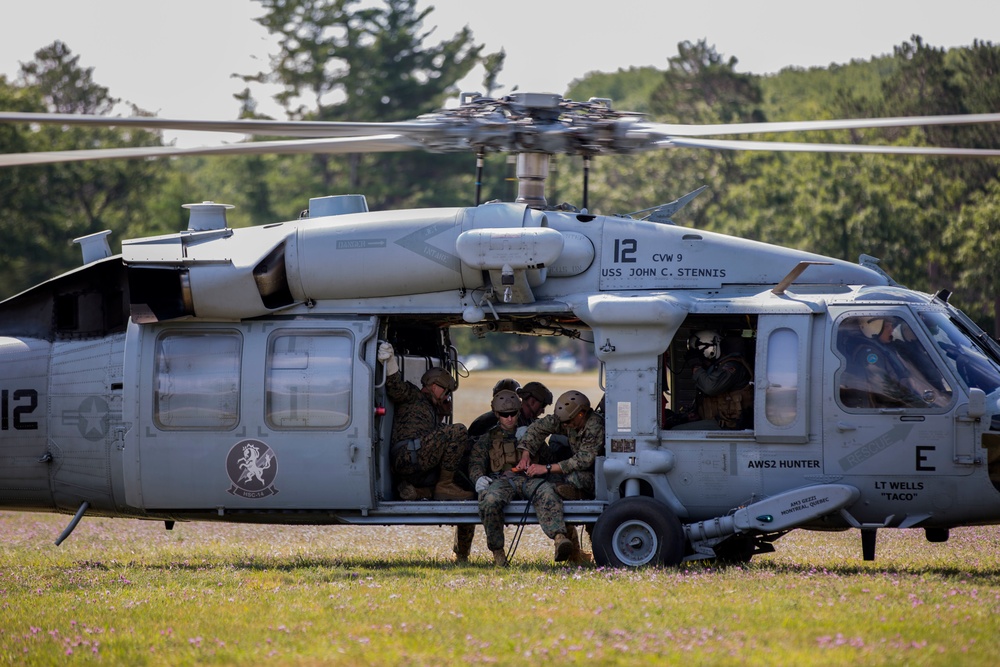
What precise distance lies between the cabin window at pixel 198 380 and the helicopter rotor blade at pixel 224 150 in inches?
83.0

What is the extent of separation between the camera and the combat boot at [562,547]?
11562 millimetres

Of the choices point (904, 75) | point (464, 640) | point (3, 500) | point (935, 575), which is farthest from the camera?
point (904, 75)

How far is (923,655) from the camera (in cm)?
768

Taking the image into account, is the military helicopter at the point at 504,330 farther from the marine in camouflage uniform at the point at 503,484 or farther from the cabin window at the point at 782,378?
the marine in camouflage uniform at the point at 503,484

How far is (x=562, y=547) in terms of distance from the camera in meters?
11.6

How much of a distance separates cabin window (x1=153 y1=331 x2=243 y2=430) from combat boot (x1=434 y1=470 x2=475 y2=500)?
6.72 feet

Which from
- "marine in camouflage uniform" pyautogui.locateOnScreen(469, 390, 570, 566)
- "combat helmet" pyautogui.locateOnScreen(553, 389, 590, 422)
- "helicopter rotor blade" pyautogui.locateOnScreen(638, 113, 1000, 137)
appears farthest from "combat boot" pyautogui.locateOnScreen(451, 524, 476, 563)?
"helicopter rotor blade" pyautogui.locateOnScreen(638, 113, 1000, 137)

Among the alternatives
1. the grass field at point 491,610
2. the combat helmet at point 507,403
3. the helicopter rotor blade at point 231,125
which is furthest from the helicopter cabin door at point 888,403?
the helicopter rotor blade at point 231,125

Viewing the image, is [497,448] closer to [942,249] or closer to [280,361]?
[280,361]

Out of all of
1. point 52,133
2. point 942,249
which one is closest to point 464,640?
point 942,249

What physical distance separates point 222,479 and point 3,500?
8.13 ft

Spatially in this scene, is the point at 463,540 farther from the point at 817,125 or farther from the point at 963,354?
the point at 817,125

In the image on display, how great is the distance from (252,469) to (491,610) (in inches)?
142

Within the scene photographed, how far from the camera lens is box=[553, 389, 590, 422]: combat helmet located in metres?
12.0
